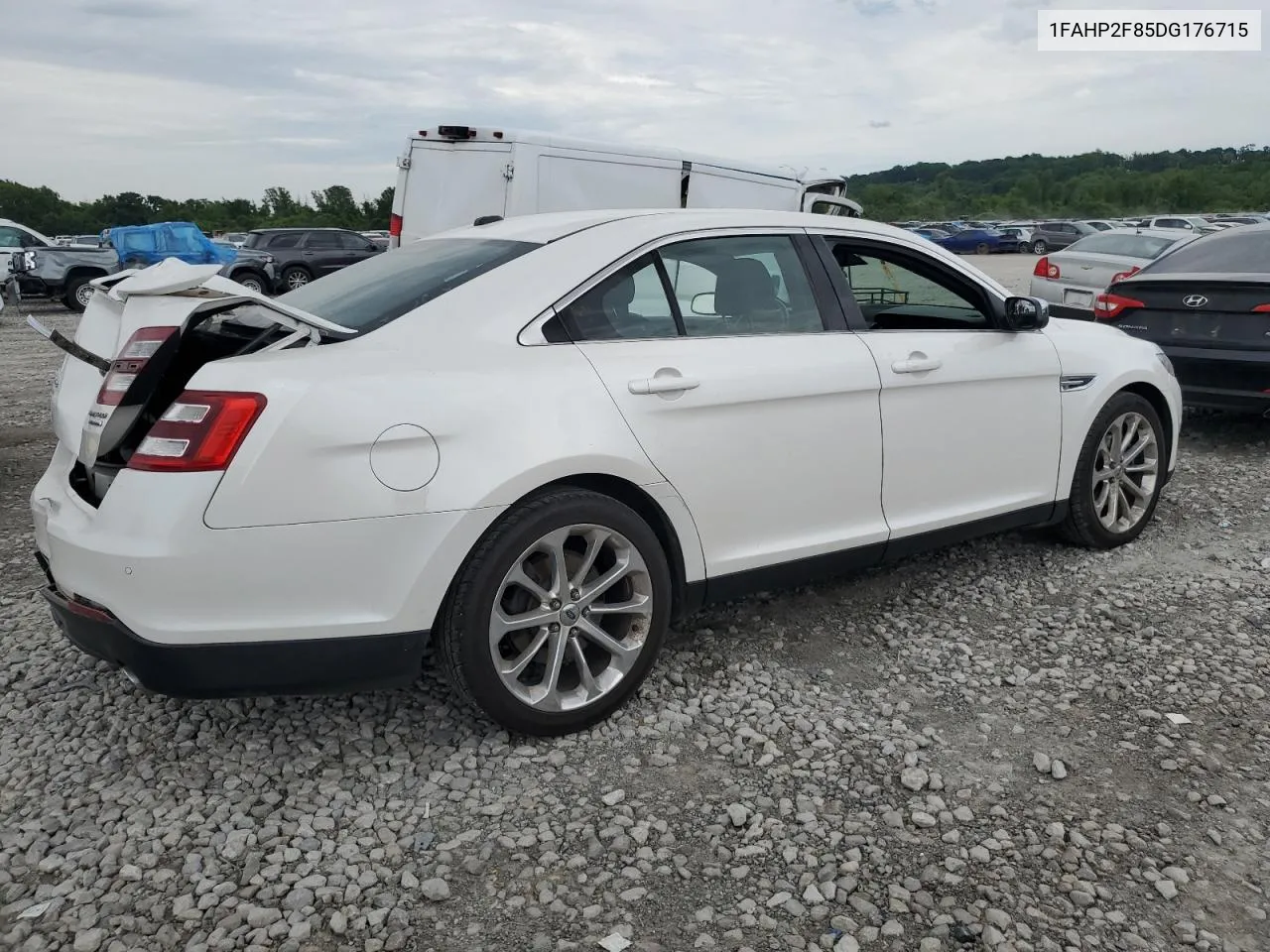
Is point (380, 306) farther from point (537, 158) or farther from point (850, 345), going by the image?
point (537, 158)

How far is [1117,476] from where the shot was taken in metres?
4.71

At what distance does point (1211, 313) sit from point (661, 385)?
16.4 ft

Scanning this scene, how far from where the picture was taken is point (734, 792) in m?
2.84

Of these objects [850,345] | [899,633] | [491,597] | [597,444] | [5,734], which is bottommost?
[5,734]

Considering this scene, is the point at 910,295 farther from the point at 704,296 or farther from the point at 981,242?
the point at 981,242

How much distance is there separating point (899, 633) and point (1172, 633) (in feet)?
3.36

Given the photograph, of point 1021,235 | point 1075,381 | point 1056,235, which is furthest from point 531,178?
point 1021,235

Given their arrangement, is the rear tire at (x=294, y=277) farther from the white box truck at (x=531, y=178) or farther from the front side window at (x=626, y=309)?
the front side window at (x=626, y=309)

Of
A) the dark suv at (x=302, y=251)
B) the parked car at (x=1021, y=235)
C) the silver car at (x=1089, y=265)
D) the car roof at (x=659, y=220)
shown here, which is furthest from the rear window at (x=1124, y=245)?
the parked car at (x=1021, y=235)

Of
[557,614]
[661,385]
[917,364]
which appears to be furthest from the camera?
[917,364]

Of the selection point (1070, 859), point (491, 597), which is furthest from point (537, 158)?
point (1070, 859)

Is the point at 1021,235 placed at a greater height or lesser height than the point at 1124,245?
greater

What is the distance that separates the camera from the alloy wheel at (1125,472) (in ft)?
15.3

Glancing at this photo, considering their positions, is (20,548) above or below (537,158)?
below
